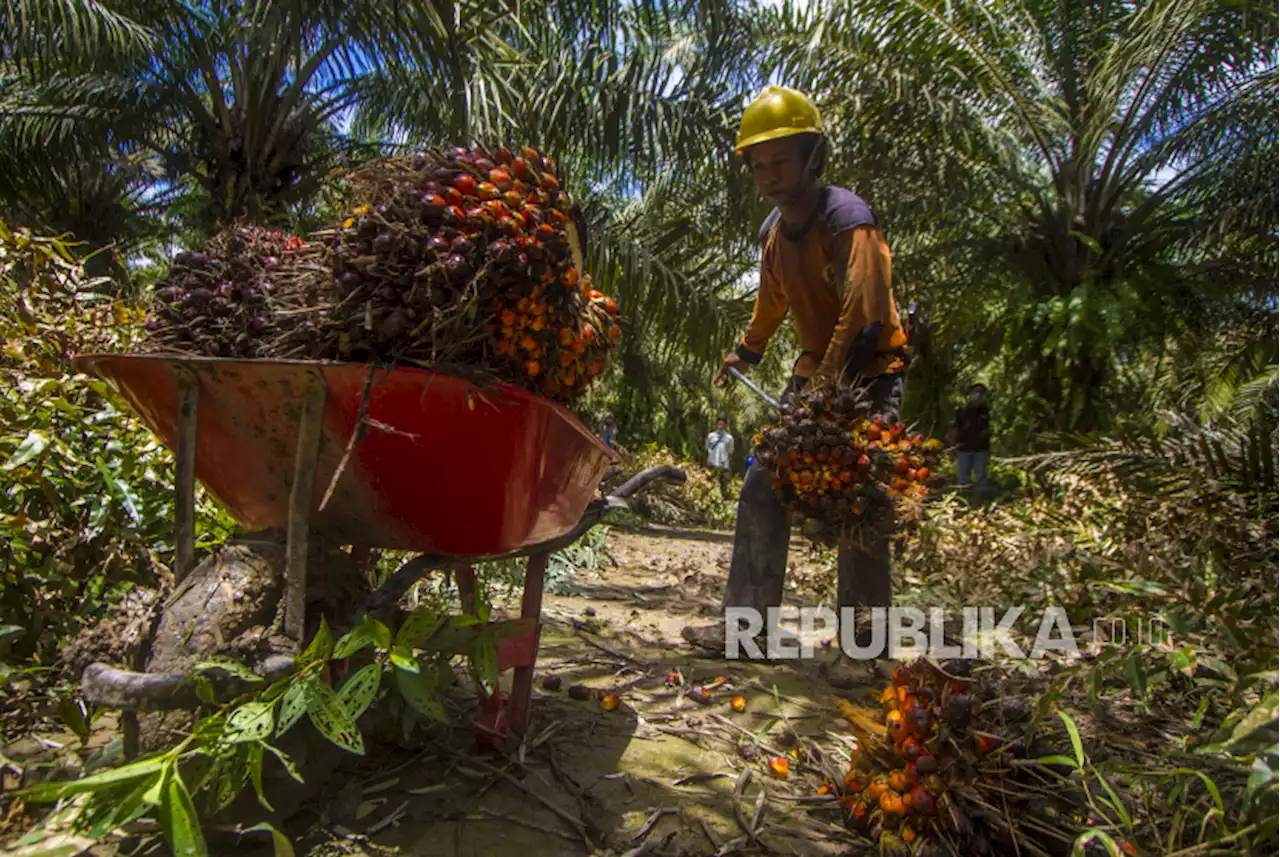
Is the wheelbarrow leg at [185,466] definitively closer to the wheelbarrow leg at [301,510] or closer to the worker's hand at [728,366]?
the wheelbarrow leg at [301,510]

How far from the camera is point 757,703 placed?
2.79 meters

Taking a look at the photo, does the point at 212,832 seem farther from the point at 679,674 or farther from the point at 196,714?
the point at 679,674

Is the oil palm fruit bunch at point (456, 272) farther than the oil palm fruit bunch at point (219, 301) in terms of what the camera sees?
No

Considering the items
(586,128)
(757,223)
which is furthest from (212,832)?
(757,223)

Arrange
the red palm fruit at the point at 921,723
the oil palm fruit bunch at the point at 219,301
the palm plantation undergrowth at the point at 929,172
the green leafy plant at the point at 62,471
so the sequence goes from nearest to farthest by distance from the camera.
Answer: the red palm fruit at the point at 921,723
the oil palm fruit bunch at the point at 219,301
the green leafy plant at the point at 62,471
the palm plantation undergrowth at the point at 929,172

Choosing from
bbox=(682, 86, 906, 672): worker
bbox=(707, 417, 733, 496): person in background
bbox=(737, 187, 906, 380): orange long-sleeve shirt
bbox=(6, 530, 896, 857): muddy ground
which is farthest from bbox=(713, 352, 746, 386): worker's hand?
bbox=(707, 417, 733, 496): person in background

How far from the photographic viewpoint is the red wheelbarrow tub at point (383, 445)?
63.9 inches

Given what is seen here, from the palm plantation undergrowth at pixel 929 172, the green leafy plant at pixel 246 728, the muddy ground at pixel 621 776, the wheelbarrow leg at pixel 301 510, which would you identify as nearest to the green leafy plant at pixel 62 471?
the palm plantation undergrowth at pixel 929 172

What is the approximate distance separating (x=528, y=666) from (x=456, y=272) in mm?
1061

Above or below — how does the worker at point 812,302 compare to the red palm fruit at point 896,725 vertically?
above

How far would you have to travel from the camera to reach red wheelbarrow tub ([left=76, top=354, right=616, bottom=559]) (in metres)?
1.62

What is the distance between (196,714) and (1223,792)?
7.27ft

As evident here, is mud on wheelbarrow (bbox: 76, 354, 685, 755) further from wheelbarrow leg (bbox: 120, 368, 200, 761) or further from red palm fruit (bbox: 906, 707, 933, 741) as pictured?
red palm fruit (bbox: 906, 707, 933, 741)

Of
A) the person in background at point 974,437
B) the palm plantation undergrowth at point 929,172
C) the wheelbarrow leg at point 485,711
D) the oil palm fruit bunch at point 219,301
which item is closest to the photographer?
the oil palm fruit bunch at point 219,301
